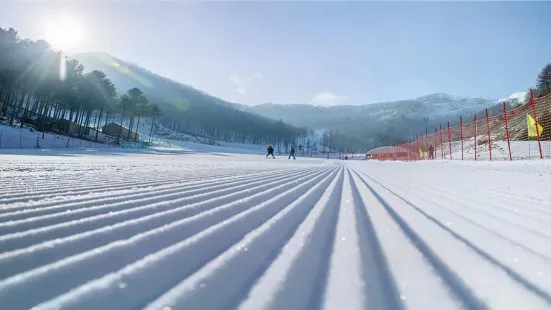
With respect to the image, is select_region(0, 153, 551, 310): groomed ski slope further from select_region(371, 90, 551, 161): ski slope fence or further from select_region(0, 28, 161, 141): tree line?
select_region(0, 28, 161, 141): tree line

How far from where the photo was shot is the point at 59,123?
39531 mm

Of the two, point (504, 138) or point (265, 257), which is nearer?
point (265, 257)

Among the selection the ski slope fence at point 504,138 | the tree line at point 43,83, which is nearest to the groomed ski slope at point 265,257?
the ski slope fence at point 504,138

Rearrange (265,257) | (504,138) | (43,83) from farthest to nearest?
1. (43,83)
2. (504,138)
3. (265,257)

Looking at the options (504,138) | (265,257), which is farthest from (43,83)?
(504,138)

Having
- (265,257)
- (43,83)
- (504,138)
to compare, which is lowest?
(265,257)

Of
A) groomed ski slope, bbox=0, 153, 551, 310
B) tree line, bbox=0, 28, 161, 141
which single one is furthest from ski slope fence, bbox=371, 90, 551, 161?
tree line, bbox=0, 28, 161, 141

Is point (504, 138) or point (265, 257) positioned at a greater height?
point (504, 138)

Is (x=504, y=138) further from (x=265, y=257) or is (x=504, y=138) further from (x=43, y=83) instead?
(x=43, y=83)

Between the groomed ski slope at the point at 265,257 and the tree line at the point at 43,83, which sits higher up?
the tree line at the point at 43,83

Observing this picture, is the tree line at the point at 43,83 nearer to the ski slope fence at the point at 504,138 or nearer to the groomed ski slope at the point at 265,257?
the ski slope fence at the point at 504,138

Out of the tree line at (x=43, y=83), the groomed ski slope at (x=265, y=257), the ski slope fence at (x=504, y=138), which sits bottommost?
the groomed ski slope at (x=265, y=257)

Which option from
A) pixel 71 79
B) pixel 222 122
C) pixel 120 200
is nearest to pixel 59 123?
pixel 71 79

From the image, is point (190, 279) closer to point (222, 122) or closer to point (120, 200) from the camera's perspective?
point (120, 200)
